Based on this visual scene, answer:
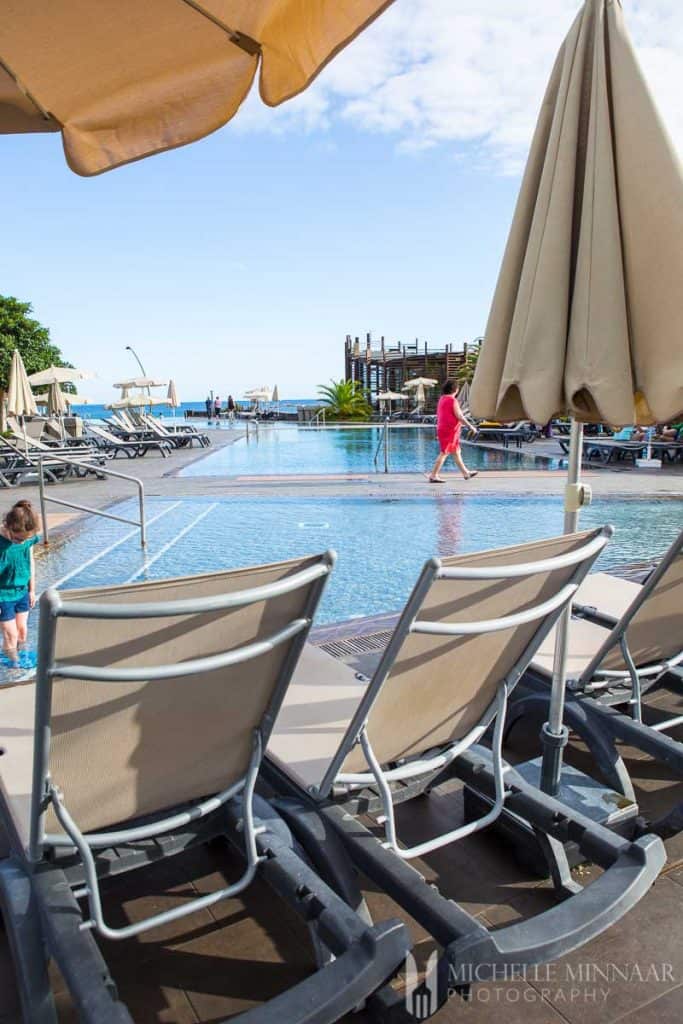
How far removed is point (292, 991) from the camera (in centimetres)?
136

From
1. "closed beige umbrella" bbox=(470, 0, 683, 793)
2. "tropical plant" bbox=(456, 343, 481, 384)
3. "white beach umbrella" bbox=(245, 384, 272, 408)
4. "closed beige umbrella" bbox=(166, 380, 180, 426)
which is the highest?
"tropical plant" bbox=(456, 343, 481, 384)

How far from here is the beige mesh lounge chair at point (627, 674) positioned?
2238mm

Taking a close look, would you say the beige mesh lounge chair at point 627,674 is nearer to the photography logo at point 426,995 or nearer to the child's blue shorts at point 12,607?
the photography logo at point 426,995

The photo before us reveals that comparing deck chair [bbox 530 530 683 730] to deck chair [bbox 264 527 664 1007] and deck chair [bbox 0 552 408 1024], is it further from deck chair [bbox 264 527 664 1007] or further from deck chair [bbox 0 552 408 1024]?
deck chair [bbox 0 552 408 1024]

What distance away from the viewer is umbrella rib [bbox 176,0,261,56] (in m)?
2.16

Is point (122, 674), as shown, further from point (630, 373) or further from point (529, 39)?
point (529, 39)

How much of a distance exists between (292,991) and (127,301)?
156 feet

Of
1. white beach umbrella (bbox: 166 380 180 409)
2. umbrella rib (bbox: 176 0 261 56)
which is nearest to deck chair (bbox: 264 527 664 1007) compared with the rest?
umbrella rib (bbox: 176 0 261 56)

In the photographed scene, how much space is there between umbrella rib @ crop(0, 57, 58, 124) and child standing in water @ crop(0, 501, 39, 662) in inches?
83.4

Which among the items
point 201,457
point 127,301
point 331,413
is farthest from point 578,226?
point 127,301

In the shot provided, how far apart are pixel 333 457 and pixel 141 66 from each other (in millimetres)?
15566

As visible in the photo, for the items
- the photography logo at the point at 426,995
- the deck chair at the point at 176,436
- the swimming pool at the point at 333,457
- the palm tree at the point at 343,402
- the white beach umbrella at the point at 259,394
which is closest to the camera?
the photography logo at the point at 426,995

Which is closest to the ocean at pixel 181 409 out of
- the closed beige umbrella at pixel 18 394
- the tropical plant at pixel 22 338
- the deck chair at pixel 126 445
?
the tropical plant at pixel 22 338

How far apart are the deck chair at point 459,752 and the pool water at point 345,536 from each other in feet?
9.10
